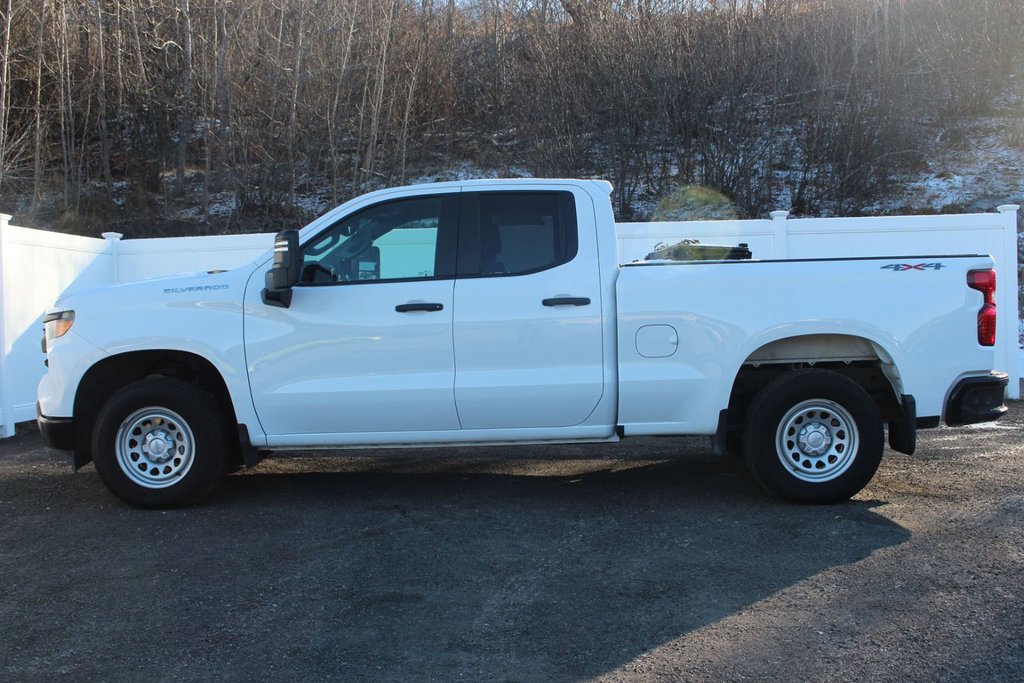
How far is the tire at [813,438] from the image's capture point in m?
5.92

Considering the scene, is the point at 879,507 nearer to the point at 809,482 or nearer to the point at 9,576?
the point at 809,482

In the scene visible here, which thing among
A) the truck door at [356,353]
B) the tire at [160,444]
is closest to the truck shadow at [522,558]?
the tire at [160,444]

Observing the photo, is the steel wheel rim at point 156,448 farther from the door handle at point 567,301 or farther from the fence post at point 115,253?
the fence post at point 115,253

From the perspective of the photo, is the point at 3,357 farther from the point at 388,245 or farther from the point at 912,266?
the point at 912,266

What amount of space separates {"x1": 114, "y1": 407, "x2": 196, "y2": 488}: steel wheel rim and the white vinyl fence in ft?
13.0

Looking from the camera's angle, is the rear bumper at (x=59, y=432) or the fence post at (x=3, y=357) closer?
the rear bumper at (x=59, y=432)

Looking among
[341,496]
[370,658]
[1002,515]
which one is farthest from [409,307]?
[1002,515]

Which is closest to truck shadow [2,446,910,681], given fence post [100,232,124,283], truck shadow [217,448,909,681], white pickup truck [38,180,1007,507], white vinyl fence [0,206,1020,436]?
truck shadow [217,448,909,681]

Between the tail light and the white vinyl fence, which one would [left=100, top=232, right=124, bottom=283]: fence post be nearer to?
the white vinyl fence

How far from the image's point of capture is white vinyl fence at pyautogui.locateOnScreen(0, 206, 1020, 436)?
9.64 metres

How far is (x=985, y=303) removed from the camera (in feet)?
19.5

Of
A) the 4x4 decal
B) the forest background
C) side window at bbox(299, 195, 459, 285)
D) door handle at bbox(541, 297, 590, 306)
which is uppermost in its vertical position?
the forest background

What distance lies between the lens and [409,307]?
5941 millimetres

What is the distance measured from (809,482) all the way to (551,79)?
14694 mm
